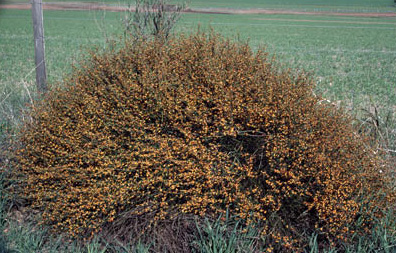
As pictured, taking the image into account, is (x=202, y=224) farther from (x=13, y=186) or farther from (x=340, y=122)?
(x=13, y=186)

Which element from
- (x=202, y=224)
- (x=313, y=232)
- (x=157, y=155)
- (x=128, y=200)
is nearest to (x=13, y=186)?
(x=128, y=200)

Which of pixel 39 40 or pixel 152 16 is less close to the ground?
pixel 152 16

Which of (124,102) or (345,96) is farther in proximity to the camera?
(345,96)

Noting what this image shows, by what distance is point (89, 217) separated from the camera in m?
3.33

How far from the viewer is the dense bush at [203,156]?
2.97 metres

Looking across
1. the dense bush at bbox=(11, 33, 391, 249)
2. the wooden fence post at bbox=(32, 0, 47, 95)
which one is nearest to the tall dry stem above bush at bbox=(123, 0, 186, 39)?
the wooden fence post at bbox=(32, 0, 47, 95)

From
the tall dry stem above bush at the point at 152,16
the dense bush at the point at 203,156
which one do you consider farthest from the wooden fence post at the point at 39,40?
the dense bush at the point at 203,156

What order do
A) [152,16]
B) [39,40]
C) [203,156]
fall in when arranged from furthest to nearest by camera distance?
1. [152,16]
2. [39,40]
3. [203,156]

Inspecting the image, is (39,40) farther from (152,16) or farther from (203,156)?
(203,156)

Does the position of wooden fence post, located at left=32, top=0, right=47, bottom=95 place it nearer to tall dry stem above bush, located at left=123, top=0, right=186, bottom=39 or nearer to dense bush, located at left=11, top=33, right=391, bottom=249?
tall dry stem above bush, located at left=123, top=0, right=186, bottom=39

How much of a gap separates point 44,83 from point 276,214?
3.61 meters

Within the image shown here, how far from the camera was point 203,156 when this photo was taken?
2955 millimetres

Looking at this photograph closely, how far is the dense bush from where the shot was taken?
2.97m

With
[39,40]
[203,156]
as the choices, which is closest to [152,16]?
[39,40]
